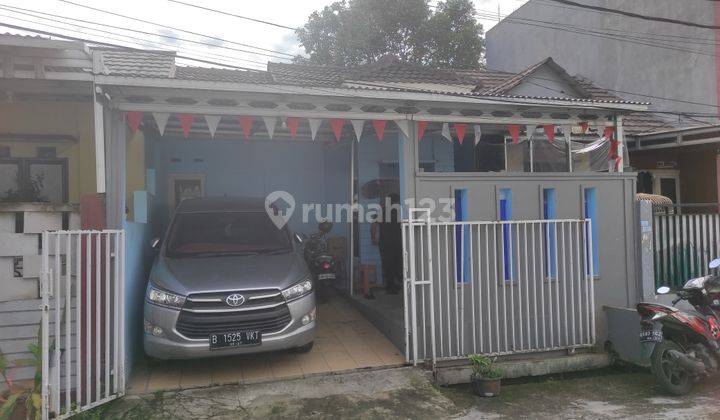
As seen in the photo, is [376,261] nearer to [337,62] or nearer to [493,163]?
[493,163]

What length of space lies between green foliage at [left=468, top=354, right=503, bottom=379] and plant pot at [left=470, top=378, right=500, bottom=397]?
0.04 m

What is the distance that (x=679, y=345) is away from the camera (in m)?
5.00

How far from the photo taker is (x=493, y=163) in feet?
29.6

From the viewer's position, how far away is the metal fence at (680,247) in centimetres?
731

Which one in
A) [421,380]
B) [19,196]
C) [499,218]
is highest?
[19,196]

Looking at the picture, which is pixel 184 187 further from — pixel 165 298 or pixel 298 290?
pixel 298 290

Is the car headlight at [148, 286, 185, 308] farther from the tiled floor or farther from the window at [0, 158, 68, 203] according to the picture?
the window at [0, 158, 68, 203]

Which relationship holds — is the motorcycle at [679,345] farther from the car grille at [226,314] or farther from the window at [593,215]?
the car grille at [226,314]

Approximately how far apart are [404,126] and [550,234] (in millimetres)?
2095

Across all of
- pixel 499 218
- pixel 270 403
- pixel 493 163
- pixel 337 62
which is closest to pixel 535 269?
pixel 499 218

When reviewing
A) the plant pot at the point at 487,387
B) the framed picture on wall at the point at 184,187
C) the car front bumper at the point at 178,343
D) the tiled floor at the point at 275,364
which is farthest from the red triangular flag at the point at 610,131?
the framed picture on wall at the point at 184,187

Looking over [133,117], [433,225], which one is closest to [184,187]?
[133,117]

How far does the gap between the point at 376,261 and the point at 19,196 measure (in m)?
5.53

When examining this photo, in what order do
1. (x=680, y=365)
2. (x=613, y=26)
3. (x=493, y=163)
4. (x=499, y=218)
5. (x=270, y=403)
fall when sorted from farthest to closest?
(x=613, y=26), (x=493, y=163), (x=499, y=218), (x=680, y=365), (x=270, y=403)
